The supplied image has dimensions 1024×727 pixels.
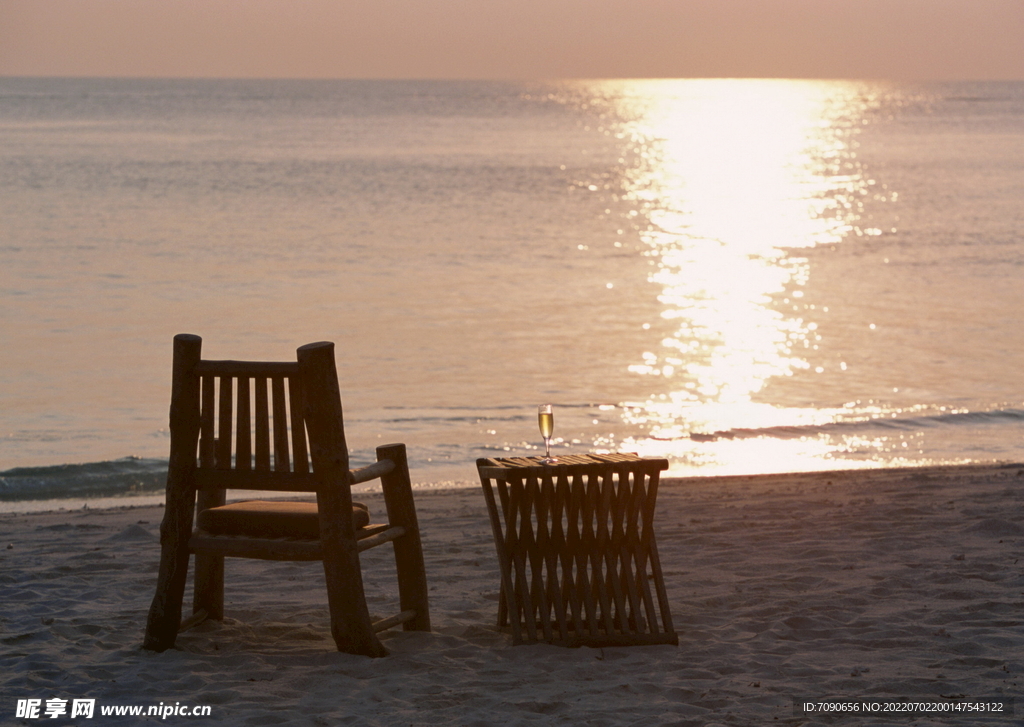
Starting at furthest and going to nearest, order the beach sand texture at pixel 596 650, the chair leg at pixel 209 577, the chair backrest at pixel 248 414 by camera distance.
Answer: the chair leg at pixel 209 577 → the chair backrest at pixel 248 414 → the beach sand texture at pixel 596 650

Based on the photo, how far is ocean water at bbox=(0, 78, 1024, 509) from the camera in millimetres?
12102

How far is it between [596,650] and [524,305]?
53.4 feet

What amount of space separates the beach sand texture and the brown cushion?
56cm

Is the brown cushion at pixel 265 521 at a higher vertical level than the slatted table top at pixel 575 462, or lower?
lower

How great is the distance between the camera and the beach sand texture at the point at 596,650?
14.6ft

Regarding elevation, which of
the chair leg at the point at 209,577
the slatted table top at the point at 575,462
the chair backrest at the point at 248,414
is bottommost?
the chair leg at the point at 209,577

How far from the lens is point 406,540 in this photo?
5.37 metres

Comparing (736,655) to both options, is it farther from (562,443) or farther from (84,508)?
(562,443)

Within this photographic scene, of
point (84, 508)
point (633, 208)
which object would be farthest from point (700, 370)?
point (633, 208)

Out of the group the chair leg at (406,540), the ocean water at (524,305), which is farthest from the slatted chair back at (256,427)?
the ocean water at (524,305)

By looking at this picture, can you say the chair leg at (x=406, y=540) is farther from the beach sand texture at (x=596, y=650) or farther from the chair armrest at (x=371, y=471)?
the beach sand texture at (x=596, y=650)

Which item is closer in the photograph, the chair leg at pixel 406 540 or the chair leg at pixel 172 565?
the chair leg at pixel 172 565

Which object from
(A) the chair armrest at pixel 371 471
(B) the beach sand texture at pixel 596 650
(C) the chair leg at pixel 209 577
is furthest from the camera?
(C) the chair leg at pixel 209 577

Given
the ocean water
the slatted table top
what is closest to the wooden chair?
the slatted table top
